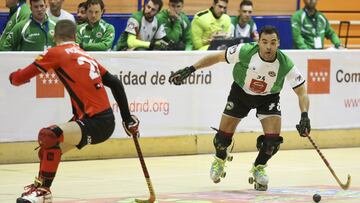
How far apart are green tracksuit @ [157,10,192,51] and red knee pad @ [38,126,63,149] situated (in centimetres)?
651

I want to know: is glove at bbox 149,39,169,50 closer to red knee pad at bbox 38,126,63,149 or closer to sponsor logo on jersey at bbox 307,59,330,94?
sponsor logo on jersey at bbox 307,59,330,94

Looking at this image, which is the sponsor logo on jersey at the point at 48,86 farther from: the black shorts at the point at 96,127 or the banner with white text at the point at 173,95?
the black shorts at the point at 96,127

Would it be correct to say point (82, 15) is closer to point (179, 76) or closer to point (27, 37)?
point (27, 37)

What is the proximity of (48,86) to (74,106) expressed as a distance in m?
4.05

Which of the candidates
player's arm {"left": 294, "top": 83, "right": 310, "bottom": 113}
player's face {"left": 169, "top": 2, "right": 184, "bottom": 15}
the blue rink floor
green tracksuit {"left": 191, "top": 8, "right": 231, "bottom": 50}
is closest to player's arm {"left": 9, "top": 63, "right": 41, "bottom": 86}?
the blue rink floor

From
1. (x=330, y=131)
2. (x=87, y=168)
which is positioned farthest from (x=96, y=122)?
(x=330, y=131)

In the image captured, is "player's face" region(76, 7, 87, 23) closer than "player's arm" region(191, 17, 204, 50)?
Yes

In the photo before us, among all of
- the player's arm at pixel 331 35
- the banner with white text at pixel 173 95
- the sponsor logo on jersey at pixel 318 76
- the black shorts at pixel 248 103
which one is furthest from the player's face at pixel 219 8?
the black shorts at pixel 248 103

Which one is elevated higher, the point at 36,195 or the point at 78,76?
the point at 78,76

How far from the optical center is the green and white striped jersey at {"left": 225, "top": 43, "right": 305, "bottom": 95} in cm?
1098

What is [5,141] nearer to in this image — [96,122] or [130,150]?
[130,150]

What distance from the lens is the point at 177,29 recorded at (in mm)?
15422

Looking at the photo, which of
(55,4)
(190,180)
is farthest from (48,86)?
(190,180)

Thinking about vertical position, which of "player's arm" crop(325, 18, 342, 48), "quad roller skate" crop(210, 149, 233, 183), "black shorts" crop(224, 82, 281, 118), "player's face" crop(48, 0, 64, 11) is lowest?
"quad roller skate" crop(210, 149, 233, 183)
